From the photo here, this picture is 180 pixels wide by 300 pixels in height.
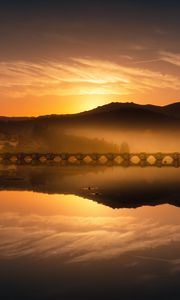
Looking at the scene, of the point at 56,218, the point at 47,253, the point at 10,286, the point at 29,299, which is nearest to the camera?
the point at 29,299

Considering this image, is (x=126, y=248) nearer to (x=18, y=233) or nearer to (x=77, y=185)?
(x=18, y=233)

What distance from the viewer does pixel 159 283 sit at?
12.1 meters

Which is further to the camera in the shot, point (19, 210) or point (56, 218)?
point (19, 210)

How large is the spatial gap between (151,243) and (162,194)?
57.1 ft

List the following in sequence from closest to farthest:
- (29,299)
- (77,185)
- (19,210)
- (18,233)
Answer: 1. (29,299)
2. (18,233)
3. (19,210)
4. (77,185)

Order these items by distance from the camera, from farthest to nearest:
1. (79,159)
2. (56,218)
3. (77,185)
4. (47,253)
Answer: (79,159)
(77,185)
(56,218)
(47,253)

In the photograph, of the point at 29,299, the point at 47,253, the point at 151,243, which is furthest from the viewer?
the point at 151,243

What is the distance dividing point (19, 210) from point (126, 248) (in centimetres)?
1110

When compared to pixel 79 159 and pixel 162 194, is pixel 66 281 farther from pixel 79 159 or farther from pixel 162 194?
pixel 79 159

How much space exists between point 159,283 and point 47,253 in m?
4.17

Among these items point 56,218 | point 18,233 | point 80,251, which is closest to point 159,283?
point 80,251

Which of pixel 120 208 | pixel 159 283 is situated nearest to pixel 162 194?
pixel 120 208

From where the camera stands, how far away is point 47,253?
15250 mm

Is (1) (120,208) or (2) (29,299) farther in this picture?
(1) (120,208)
